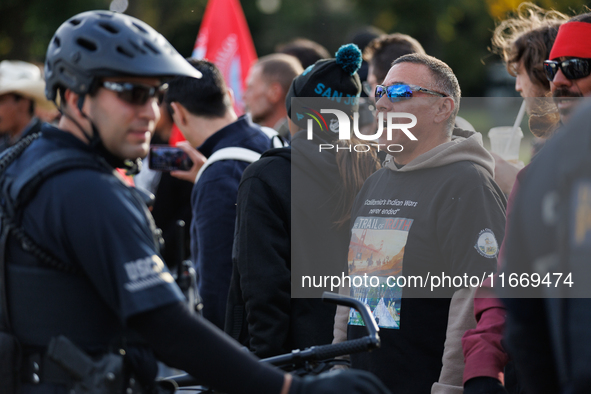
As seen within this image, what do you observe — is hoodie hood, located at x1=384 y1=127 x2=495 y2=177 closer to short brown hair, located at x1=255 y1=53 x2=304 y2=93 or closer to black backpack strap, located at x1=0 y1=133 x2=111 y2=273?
black backpack strap, located at x1=0 y1=133 x2=111 y2=273

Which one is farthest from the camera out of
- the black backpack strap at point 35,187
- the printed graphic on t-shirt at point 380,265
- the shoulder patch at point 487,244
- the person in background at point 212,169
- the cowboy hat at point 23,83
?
the cowboy hat at point 23,83

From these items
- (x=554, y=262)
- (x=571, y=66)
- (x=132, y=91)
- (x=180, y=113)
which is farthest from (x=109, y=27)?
(x=180, y=113)

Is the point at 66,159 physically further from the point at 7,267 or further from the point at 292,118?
the point at 292,118

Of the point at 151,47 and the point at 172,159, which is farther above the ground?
the point at 151,47

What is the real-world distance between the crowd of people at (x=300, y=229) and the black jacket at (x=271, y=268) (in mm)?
11

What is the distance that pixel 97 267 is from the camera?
1937 millimetres

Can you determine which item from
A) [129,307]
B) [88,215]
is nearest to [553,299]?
[129,307]

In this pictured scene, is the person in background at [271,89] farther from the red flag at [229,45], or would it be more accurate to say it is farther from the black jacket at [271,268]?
the black jacket at [271,268]

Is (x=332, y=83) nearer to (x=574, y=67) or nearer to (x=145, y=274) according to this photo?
(x=574, y=67)

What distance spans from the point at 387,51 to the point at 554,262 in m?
4.02

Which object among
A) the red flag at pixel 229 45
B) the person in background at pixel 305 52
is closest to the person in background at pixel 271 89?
the person in background at pixel 305 52

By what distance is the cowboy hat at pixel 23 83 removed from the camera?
309 inches

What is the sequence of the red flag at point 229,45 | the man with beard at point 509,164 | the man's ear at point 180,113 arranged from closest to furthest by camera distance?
the man with beard at point 509,164, the man's ear at point 180,113, the red flag at point 229,45

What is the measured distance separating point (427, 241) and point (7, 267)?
1748mm
